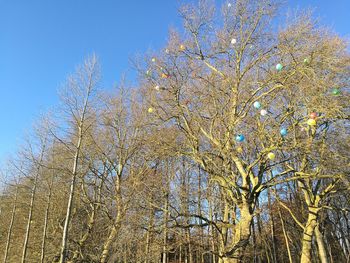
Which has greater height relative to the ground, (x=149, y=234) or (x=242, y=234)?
(x=149, y=234)

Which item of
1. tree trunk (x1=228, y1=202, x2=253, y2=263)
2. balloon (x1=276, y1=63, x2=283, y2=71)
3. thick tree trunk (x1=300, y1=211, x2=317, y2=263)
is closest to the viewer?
tree trunk (x1=228, y1=202, x2=253, y2=263)

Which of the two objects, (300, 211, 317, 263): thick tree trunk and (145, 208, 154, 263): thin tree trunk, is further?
(300, 211, 317, 263): thick tree trunk

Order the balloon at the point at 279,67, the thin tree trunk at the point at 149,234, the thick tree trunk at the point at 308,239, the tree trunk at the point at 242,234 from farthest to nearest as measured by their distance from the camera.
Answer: the thick tree trunk at the point at 308,239, the thin tree trunk at the point at 149,234, the balloon at the point at 279,67, the tree trunk at the point at 242,234

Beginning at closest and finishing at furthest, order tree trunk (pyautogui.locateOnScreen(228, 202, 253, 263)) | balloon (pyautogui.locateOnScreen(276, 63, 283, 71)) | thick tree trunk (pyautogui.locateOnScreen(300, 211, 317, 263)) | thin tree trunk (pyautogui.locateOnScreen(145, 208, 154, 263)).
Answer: tree trunk (pyautogui.locateOnScreen(228, 202, 253, 263))
balloon (pyautogui.locateOnScreen(276, 63, 283, 71))
thin tree trunk (pyautogui.locateOnScreen(145, 208, 154, 263))
thick tree trunk (pyautogui.locateOnScreen(300, 211, 317, 263))

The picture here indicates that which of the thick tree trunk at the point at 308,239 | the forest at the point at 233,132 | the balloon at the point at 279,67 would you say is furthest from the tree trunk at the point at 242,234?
the thick tree trunk at the point at 308,239

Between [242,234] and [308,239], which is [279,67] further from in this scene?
[308,239]

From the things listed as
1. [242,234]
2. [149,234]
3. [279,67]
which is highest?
[279,67]

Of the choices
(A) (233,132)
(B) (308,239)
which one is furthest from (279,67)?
(B) (308,239)

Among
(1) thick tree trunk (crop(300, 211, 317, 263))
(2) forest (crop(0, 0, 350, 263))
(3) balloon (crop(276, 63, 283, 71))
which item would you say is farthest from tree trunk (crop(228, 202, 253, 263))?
(1) thick tree trunk (crop(300, 211, 317, 263))

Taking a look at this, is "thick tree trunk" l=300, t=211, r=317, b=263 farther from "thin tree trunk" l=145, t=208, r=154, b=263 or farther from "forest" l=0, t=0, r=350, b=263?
"thin tree trunk" l=145, t=208, r=154, b=263

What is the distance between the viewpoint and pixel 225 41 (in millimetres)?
10039

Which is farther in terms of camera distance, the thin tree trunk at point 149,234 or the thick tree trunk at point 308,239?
the thick tree trunk at point 308,239

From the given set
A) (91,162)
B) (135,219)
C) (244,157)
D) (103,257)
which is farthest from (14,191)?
(244,157)

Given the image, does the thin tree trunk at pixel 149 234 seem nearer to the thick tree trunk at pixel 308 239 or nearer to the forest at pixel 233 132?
the forest at pixel 233 132
